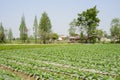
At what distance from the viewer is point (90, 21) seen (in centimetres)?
6625

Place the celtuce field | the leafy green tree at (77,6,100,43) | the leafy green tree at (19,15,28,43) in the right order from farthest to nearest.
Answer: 1. the leafy green tree at (19,15,28,43)
2. the leafy green tree at (77,6,100,43)
3. the celtuce field

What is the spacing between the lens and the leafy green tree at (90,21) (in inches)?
2576

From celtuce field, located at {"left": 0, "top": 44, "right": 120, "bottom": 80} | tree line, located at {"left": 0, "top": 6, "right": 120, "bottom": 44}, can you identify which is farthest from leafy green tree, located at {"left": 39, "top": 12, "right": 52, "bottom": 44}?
celtuce field, located at {"left": 0, "top": 44, "right": 120, "bottom": 80}

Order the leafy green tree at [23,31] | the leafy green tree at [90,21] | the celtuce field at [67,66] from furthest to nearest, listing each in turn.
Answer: the leafy green tree at [23,31] → the leafy green tree at [90,21] → the celtuce field at [67,66]

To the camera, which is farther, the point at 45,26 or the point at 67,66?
the point at 45,26

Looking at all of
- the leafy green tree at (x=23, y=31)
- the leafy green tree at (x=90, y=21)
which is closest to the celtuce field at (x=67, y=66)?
the leafy green tree at (x=90, y=21)

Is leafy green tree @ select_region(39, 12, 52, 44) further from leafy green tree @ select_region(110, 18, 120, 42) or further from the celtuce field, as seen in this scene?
the celtuce field

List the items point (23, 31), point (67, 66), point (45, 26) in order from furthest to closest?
point (23, 31), point (45, 26), point (67, 66)

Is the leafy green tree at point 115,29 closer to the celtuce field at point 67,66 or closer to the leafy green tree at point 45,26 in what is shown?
the leafy green tree at point 45,26

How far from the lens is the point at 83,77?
1015 cm

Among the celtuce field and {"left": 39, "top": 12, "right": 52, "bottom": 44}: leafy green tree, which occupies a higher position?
{"left": 39, "top": 12, "right": 52, "bottom": 44}: leafy green tree

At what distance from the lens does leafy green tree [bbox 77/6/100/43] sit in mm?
65438

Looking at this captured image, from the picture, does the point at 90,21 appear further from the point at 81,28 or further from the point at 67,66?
the point at 67,66

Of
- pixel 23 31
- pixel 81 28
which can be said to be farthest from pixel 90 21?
pixel 23 31
